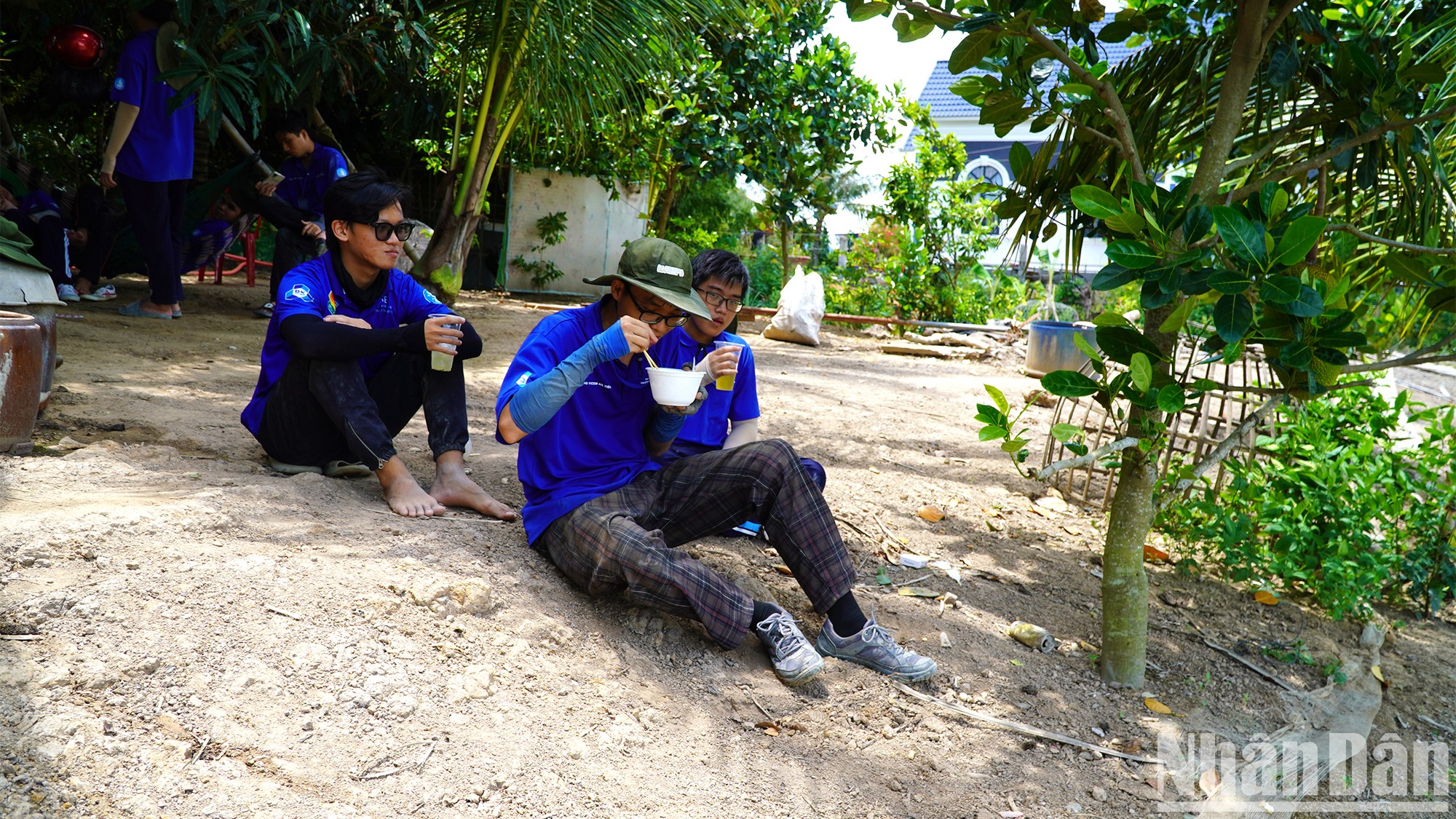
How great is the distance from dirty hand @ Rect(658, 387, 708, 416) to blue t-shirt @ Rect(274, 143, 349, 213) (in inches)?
151

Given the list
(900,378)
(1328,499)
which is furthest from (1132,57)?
(900,378)

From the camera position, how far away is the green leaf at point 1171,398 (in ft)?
7.28

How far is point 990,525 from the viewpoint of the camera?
158 inches

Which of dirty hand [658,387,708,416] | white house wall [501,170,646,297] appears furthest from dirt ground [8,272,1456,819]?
white house wall [501,170,646,297]

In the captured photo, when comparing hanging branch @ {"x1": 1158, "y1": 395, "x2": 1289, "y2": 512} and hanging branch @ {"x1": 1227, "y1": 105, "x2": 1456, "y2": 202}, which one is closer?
hanging branch @ {"x1": 1227, "y1": 105, "x2": 1456, "y2": 202}

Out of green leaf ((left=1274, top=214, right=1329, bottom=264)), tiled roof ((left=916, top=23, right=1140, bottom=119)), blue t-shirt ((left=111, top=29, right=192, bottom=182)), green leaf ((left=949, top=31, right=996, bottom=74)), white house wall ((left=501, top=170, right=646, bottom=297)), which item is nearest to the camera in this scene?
green leaf ((left=1274, top=214, right=1329, bottom=264))

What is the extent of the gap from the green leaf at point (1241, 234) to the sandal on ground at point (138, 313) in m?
5.72

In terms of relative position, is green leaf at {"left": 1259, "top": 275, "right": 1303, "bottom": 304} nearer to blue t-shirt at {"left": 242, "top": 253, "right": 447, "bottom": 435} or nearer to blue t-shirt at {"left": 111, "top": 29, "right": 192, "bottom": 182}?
blue t-shirt at {"left": 242, "top": 253, "right": 447, "bottom": 435}

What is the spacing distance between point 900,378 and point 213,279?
6175 millimetres

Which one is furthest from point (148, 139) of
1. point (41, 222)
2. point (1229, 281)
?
point (1229, 281)

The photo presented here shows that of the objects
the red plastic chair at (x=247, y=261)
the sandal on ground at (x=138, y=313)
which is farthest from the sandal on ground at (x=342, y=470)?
the red plastic chair at (x=247, y=261)

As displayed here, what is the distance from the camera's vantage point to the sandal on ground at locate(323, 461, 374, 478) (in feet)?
9.91

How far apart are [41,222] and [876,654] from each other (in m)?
5.28

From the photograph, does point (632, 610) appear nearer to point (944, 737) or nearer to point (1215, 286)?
point (944, 737)
